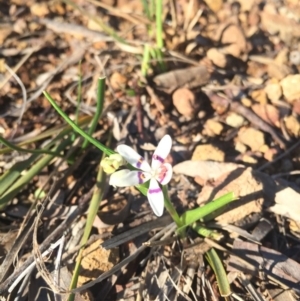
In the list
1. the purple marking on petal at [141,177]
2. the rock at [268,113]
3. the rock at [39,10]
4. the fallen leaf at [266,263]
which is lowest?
the fallen leaf at [266,263]

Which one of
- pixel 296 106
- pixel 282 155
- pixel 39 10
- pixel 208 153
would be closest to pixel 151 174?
pixel 208 153

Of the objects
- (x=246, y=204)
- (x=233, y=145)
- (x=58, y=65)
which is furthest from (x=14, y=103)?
(x=246, y=204)

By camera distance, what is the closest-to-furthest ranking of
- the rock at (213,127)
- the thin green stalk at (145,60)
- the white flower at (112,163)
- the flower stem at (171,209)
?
the white flower at (112,163), the flower stem at (171,209), the rock at (213,127), the thin green stalk at (145,60)

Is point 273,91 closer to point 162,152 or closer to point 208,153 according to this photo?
point 208,153

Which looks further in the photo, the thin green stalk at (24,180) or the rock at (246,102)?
the rock at (246,102)

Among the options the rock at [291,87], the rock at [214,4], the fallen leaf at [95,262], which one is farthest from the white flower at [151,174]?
the rock at [214,4]

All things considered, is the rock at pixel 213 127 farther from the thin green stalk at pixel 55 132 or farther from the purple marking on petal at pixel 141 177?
the purple marking on petal at pixel 141 177

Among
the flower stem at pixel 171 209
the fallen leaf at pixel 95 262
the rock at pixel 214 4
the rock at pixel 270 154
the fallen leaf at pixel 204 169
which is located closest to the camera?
the flower stem at pixel 171 209
